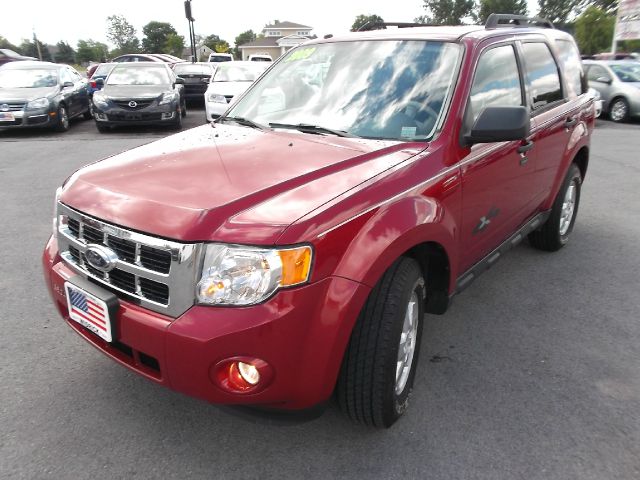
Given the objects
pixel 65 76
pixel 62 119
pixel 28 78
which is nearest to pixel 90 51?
pixel 65 76

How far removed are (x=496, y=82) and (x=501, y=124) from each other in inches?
29.8

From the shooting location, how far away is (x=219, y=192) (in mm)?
2170

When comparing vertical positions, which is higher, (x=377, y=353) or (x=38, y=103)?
(x=377, y=353)

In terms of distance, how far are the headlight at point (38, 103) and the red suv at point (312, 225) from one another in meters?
9.44

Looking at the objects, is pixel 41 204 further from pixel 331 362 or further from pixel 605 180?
pixel 605 180

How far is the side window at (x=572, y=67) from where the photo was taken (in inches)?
174

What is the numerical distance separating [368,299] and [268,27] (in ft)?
287

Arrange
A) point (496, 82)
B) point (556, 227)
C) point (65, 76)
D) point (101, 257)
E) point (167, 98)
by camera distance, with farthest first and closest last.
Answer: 1. point (65, 76)
2. point (167, 98)
3. point (556, 227)
4. point (496, 82)
5. point (101, 257)

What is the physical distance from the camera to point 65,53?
9400 cm

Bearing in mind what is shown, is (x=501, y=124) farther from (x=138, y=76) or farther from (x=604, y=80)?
(x=604, y=80)

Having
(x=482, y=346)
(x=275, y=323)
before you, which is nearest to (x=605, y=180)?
→ (x=482, y=346)

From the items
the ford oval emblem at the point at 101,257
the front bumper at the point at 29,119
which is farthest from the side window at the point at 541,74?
the front bumper at the point at 29,119

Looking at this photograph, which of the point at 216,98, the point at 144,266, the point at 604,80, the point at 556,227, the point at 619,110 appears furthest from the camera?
the point at 604,80

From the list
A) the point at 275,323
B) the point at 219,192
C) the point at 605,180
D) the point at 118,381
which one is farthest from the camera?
the point at 605,180
